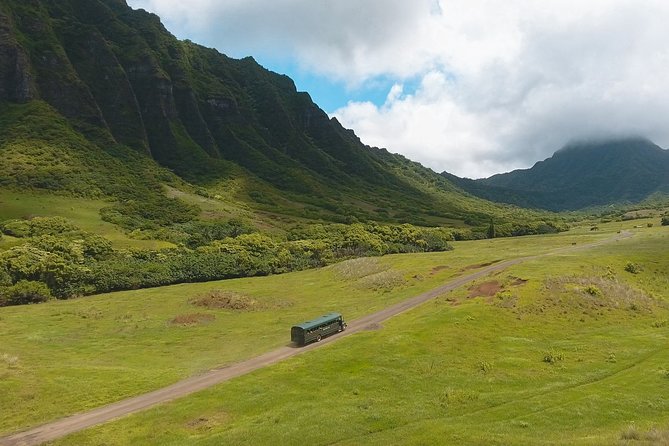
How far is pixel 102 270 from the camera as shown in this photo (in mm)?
101812

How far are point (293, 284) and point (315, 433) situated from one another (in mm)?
71919

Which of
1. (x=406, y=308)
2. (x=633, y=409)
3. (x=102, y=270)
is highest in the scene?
(x=102, y=270)

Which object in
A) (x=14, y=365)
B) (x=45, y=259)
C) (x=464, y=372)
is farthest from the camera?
(x=45, y=259)

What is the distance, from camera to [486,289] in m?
65.7

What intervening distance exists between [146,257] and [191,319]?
5493 centimetres

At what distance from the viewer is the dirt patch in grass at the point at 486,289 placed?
6367 centimetres

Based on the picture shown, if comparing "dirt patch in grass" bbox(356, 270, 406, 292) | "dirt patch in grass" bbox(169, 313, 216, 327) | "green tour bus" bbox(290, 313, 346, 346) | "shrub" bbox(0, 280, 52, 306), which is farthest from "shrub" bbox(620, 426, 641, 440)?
"shrub" bbox(0, 280, 52, 306)

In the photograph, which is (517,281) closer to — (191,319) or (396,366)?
(396,366)

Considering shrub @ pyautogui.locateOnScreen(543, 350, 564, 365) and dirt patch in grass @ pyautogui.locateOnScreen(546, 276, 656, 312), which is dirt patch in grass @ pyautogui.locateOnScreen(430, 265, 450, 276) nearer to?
dirt patch in grass @ pyautogui.locateOnScreen(546, 276, 656, 312)

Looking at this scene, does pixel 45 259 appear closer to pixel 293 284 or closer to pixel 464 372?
pixel 293 284

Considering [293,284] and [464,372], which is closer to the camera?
[464,372]

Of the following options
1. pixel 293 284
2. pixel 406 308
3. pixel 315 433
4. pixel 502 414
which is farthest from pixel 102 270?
pixel 502 414

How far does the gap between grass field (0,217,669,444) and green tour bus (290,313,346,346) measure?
3.58 meters

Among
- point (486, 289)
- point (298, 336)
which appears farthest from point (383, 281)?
point (298, 336)
